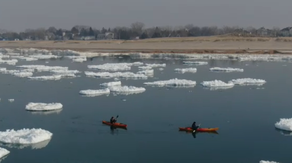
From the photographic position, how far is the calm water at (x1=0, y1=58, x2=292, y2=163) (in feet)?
34.3

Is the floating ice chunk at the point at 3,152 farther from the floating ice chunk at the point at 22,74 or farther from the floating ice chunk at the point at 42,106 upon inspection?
the floating ice chunk at the point at 22,74

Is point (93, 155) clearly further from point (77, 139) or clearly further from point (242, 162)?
point (242, 162)

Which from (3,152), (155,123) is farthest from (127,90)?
(3,152)

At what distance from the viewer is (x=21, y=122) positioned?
43.8ft

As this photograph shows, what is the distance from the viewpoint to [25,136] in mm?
11562

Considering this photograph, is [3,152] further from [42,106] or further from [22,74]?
[22,74]

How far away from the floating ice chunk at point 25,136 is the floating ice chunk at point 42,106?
3.07 meters

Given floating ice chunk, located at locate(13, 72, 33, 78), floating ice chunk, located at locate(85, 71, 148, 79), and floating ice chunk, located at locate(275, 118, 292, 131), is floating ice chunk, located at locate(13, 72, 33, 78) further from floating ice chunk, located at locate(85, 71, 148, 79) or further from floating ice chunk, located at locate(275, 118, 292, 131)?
floating ice chunk, located at locate(275, 118, 292, 131)

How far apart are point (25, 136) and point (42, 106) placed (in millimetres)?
3817

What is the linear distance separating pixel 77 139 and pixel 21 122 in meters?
2.69

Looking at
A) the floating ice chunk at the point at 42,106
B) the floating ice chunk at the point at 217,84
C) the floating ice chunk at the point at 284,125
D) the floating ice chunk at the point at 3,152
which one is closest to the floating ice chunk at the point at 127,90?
the floating ice chunk at the point at 217,84

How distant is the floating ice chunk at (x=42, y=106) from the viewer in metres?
15.1

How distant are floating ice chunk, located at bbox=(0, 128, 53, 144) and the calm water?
36cm

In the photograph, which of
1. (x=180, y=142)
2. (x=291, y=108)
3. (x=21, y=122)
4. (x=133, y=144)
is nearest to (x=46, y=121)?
(x=21, y=122)
